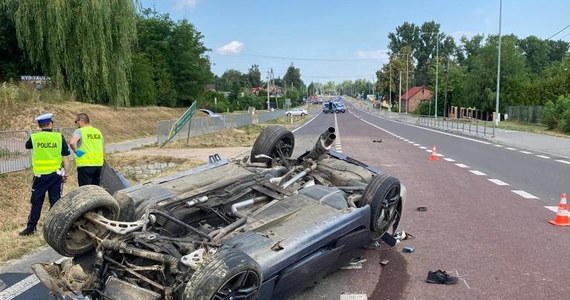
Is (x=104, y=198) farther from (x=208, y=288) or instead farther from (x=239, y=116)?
(x=239, y=116)

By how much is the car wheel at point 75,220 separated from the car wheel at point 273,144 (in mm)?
2815

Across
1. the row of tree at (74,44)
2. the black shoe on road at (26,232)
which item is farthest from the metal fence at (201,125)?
the black shoe on road at (26,232)

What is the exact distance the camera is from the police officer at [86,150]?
769 cm

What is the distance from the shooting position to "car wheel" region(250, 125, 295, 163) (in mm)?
6938

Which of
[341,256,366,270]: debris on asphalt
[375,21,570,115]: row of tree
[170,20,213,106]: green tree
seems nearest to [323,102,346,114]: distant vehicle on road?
[375,21,570,115]: row of tree

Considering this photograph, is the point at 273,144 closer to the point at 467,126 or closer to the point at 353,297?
the point at 353,297

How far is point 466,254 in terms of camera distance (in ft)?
19.3

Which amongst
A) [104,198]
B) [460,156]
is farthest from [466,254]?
[460,156]

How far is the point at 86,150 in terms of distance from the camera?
25.4 feet

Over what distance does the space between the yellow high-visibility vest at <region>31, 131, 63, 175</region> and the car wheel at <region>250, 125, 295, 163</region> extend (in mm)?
2710

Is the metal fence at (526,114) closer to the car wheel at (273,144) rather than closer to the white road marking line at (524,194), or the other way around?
the white road marking line at (524,194)

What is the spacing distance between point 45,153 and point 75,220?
338 cm

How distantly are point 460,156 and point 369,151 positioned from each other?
3.19 meters

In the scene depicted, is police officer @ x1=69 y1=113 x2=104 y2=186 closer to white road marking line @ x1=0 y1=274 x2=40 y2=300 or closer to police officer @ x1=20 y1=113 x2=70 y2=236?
police officer @ x1=20 y1=113 x2=70 y2=236
